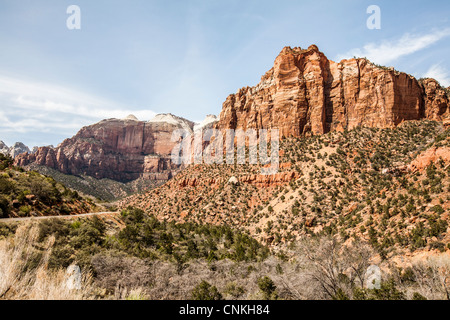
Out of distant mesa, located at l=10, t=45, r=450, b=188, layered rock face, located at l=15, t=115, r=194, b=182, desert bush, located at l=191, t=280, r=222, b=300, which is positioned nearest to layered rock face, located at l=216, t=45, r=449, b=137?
distant mesa, located at l=10, t=45, r=450, b=188

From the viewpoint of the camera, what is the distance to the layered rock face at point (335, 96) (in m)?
53.4

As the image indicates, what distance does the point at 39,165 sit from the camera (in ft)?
459

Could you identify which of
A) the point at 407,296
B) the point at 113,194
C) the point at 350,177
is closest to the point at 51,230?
the point at 407,296

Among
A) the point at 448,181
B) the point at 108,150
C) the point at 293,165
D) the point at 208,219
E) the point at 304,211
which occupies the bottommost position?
the point at 208,219

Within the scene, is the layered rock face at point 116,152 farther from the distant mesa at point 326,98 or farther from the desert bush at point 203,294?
the desert bush at point 203,294

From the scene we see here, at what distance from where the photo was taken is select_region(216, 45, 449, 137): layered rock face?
53406mm

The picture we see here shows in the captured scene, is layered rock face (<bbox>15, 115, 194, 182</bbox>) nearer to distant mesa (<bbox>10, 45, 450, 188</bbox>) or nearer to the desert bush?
distant mesa (<bbox>10, 45, 450, 188</bbox>)

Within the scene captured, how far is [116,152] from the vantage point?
180375 millimetres

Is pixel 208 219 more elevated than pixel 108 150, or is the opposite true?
pixel 108 150

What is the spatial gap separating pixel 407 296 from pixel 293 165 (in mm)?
39971

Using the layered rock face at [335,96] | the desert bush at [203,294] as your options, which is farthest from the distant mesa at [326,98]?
the desert bush at [203,294]
